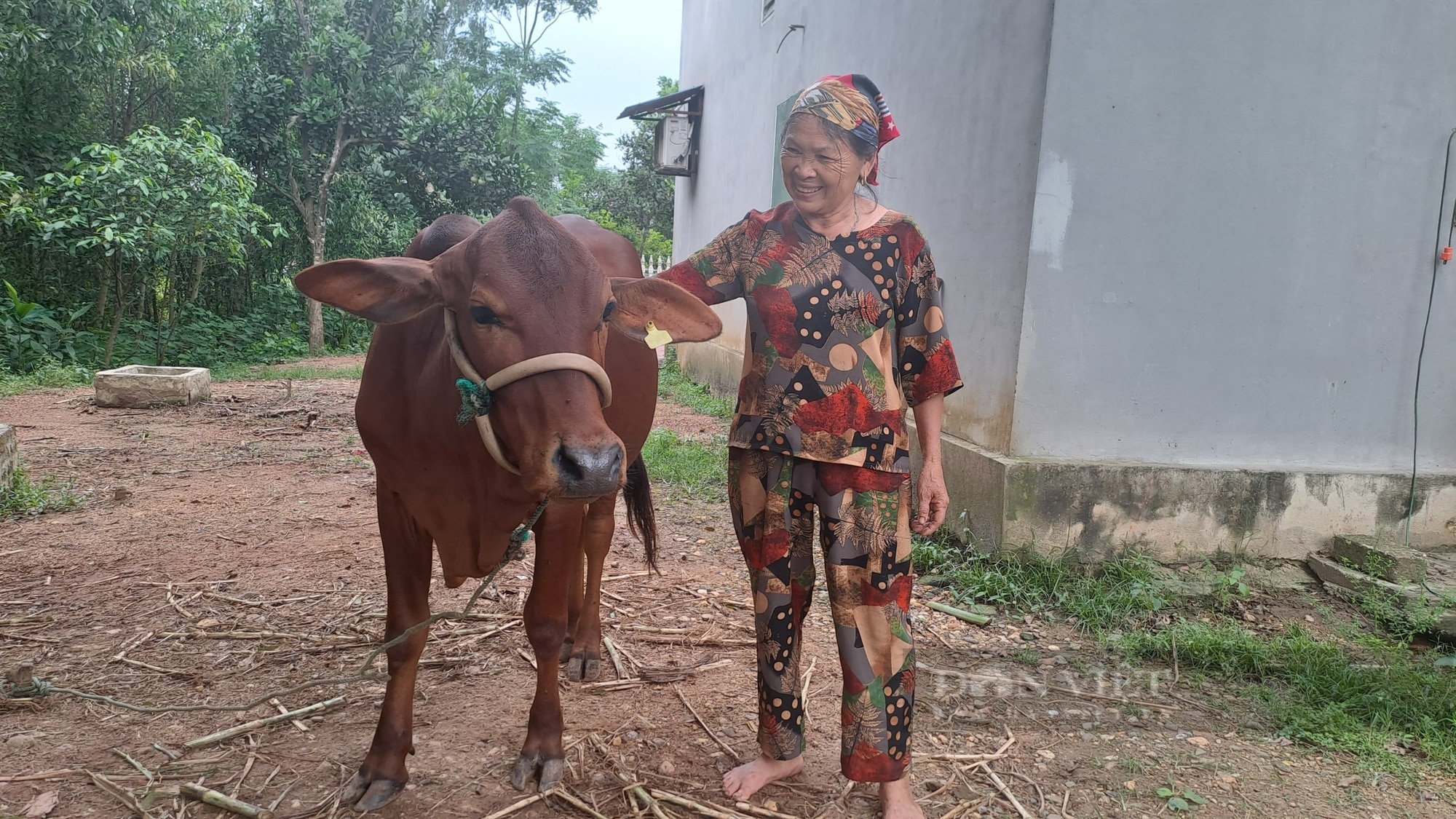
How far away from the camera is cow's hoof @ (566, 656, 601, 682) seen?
3.07 m

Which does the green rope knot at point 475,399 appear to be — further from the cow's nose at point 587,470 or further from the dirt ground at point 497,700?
the dirt ground at point 497,700

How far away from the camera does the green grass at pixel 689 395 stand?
28.6ft

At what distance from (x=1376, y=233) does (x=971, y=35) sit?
2223 millimetres

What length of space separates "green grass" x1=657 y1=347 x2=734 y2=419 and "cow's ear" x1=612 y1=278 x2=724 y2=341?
5.13 metres

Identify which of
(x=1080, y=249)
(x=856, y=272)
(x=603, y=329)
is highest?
(x=1080, y=249)

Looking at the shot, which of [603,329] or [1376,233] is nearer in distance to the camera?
[603,329]

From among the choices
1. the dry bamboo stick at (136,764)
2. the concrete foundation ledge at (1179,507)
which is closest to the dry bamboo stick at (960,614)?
the concrete foundation ledge at (1179,507)

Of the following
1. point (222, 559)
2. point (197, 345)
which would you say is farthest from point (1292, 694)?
point (197, 345)

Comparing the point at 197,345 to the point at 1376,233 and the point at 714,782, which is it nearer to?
the point at 714,782

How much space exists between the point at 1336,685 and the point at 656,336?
9.06 feet

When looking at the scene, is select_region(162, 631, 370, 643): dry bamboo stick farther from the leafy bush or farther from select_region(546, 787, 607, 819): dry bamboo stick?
the leafy bush

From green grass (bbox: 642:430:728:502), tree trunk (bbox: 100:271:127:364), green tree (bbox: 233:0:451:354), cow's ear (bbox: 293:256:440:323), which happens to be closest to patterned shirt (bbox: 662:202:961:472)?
cow's ear (bbox: 293:256:440:323)

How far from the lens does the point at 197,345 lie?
1225 centimetres

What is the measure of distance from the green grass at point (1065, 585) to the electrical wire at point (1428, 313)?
147 centimetres
